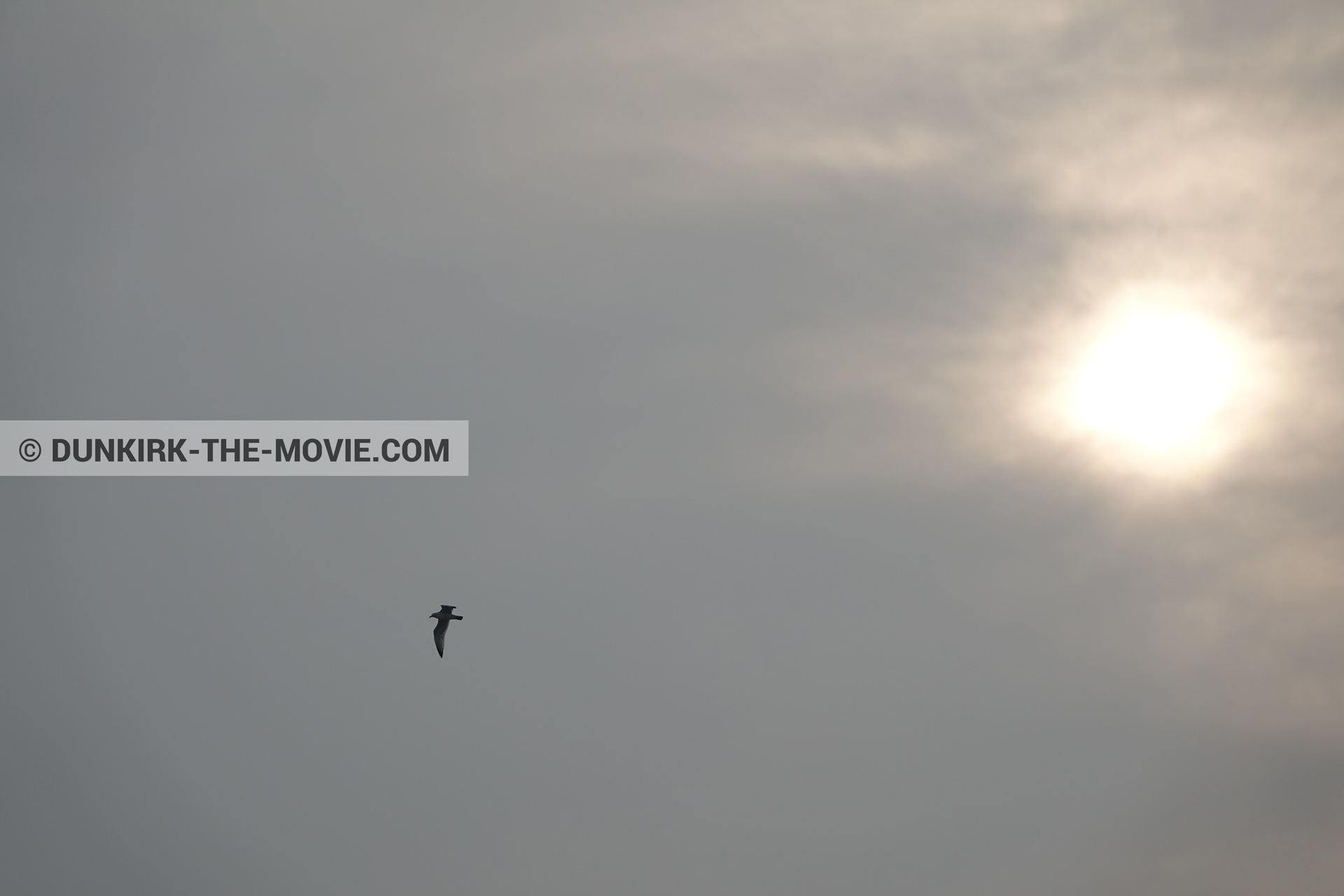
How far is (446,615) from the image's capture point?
83000mm
